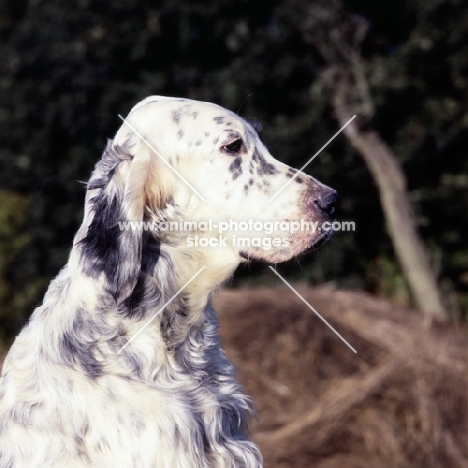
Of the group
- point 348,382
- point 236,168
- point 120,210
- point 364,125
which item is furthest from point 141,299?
point 364,125

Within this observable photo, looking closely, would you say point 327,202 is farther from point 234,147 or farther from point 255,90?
point 255,90

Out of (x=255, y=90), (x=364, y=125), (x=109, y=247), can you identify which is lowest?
(x=109, y=247)

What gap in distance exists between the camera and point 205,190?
10.5 ft

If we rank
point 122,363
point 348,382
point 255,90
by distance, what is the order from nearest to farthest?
point 122,363
point 348,382
point 255,90

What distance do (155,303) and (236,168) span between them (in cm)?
62

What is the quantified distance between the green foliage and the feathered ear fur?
7809 mm

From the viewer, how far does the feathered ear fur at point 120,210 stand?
2918 millimetres

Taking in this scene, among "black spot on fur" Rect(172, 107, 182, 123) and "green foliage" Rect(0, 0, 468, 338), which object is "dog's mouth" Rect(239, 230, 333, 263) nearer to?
"black spot on fur" Rect(172, 107, 182, 123)

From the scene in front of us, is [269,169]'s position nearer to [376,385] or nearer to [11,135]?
[376,385]

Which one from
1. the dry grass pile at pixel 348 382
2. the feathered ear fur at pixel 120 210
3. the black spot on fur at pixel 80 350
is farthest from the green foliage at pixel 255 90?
the black spot on fur at pixel 80 350

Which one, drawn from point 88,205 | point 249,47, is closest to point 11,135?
point 249,47

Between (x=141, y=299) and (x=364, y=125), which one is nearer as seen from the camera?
(x=141, y=299)

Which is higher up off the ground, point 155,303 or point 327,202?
point 327,202

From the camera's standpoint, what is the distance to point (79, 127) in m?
11.5
